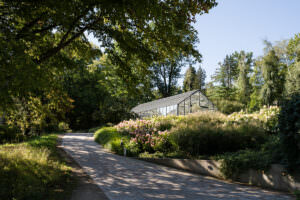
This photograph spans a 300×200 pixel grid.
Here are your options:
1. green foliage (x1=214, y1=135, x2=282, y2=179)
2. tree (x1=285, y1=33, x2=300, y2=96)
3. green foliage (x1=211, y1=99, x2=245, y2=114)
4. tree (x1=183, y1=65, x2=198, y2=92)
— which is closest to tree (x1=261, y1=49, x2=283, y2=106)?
tree (x1=285, y1=33, x2=300, y2=96)

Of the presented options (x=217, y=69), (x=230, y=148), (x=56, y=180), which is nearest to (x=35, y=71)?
(x=56, y=180)

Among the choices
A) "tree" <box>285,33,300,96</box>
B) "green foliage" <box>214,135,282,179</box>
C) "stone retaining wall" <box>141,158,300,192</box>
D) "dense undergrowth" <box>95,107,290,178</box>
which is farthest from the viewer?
"tree" <box>285,33,300,96</box>

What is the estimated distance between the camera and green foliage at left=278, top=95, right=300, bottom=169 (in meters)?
4.80

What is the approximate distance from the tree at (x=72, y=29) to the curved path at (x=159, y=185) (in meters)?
3.06

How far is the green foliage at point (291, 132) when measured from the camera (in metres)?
4.80

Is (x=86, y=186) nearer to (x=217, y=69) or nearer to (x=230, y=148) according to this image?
(x=230, y=148)

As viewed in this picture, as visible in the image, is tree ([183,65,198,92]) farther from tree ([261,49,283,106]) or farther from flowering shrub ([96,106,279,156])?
flowering shrub ([96,106,279,156])

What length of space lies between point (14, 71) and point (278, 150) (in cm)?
628

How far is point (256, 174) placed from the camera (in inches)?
223

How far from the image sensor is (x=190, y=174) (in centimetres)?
685

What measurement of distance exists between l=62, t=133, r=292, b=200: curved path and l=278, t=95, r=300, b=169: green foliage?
34.2 inches

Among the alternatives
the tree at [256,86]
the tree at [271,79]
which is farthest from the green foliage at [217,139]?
the tree at [256,86]

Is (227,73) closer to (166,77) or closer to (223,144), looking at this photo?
(166,77)

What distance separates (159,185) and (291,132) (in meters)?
3.42
